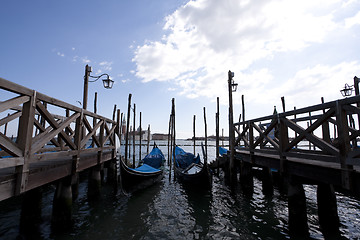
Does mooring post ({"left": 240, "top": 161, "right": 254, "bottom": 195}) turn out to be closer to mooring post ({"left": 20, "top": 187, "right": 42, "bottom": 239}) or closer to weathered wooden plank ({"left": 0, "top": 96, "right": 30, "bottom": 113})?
mooring post ({"left": 20, "top": 187, "right": 42, "bottom": 239})

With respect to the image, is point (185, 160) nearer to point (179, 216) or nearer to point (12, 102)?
point (179, 216)

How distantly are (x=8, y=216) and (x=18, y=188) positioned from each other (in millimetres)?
3922

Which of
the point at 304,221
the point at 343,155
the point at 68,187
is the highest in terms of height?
the point at 343,155

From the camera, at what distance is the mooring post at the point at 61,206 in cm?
418

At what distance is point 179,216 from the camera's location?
5574 millimetres

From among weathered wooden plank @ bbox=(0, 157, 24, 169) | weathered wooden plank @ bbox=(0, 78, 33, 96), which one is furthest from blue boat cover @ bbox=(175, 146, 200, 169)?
weathered wooden plank @ bbox=(0, 78, 33, 96)

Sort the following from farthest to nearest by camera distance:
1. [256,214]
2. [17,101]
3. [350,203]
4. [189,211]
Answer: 1. [350,203]
2. [189,211]
3. [256,214]
4. [17,101]

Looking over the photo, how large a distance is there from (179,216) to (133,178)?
2601 millimetres

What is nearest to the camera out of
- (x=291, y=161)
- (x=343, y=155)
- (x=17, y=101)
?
(x=17, y=101)

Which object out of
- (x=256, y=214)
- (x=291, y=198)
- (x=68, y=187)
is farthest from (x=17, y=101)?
(x=256, y=214)

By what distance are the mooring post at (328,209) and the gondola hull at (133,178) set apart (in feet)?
20.1

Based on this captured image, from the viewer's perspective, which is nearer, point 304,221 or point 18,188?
point 18,188

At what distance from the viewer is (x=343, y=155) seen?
9.26ft

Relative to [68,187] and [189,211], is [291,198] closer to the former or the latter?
[189,211]
